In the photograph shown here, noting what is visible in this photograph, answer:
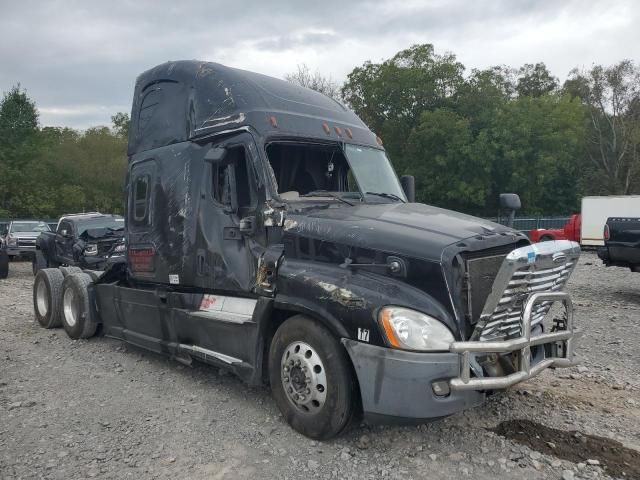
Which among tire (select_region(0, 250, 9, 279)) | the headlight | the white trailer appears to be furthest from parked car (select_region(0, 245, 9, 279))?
the white trailer

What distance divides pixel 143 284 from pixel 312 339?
11.1 ft

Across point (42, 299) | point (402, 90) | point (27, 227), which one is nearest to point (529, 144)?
point (402, 90)

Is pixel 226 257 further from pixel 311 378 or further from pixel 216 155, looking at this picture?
pixel 311 378

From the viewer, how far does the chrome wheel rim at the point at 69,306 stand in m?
8.09

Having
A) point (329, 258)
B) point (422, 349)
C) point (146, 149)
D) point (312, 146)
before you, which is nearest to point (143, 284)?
point (146, 149)

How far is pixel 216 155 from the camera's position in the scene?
16.5 ft

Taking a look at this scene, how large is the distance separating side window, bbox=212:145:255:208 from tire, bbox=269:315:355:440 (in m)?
1.34

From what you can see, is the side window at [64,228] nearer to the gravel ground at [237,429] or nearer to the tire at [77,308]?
the tire at [77,308]

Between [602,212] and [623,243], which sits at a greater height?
[602,212]

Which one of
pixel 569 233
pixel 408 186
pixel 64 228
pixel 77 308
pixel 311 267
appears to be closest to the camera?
pixel 311 267

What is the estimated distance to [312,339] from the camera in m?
4.22

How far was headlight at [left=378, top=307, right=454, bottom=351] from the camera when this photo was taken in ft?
12.3

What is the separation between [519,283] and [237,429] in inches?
101

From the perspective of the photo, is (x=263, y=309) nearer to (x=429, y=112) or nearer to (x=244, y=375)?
(x=244, y=375)
